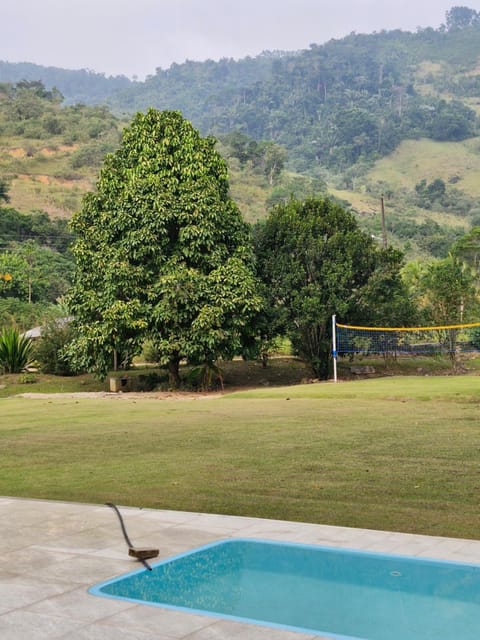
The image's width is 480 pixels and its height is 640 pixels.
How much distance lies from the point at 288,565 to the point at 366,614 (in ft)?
3.33

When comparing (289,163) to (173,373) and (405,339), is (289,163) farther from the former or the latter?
(173,373)

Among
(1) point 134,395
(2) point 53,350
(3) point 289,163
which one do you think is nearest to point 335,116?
(3) point 289,163

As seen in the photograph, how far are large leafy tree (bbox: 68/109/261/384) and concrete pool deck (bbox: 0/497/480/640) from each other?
1608cm

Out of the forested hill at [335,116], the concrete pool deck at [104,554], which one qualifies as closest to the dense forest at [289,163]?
the forested hill at [335,116]

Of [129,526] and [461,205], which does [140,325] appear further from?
[461,205]

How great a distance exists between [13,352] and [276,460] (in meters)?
20.4

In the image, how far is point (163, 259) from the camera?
24.5 m

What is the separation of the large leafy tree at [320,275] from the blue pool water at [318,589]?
20.1 m

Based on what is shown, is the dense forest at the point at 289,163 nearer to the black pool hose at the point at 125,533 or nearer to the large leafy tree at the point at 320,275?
the large leafy tree at the point at 320,275

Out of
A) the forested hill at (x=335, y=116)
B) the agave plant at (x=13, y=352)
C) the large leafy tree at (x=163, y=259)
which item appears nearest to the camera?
the large leafy tree at (x=163, y=259)

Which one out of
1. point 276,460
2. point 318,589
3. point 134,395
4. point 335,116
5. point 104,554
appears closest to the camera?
point 318,589

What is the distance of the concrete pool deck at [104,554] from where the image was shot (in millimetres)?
4270

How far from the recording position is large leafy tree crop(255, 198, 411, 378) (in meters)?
26.2

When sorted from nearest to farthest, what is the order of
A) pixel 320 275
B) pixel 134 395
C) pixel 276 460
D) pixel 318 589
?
pixel 318 589 → pixel 276 460 → pixel 134 395 → pixel 320 275
